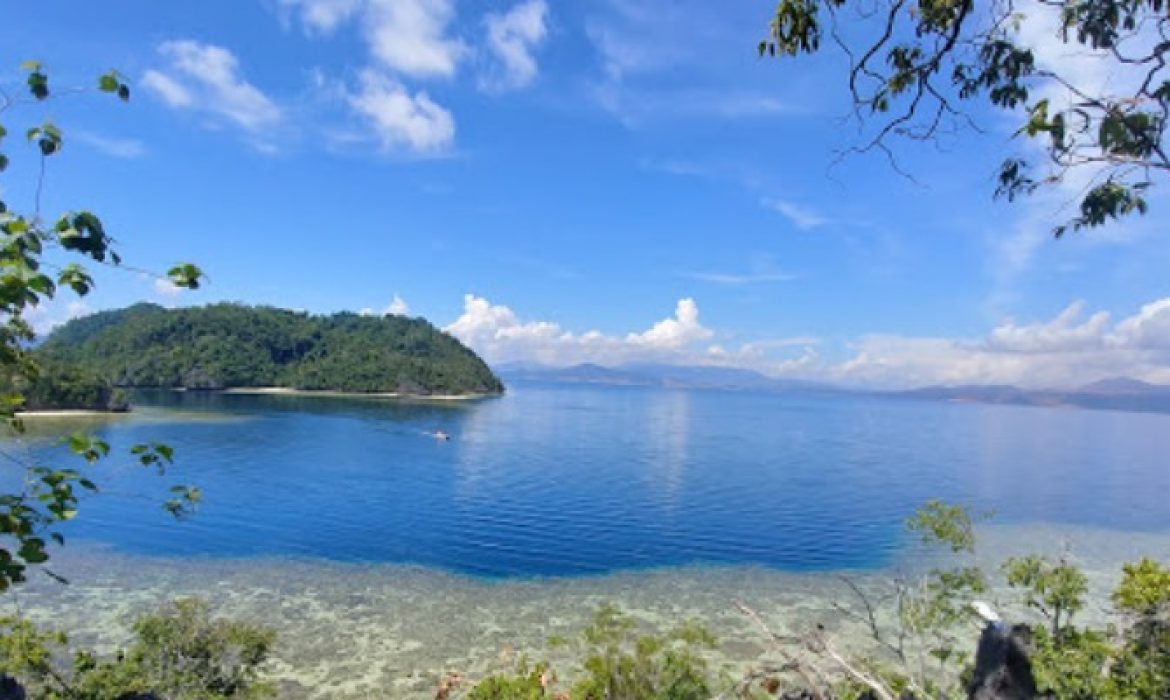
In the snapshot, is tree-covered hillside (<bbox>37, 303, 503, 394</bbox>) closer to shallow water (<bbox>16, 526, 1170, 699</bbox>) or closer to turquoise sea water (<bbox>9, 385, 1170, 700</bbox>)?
turquoise sea water (<bbox>9, 385, 1170, 700</bbox>)

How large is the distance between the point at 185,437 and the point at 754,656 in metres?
78.5

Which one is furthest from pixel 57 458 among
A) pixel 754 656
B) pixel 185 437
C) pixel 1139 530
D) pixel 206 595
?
pixel 1139 530

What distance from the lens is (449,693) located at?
20484 mm

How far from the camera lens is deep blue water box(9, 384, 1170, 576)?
128 ft

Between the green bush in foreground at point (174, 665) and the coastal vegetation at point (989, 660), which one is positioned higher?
the coastal vegetation at point (989, 660)

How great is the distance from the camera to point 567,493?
5562 cm

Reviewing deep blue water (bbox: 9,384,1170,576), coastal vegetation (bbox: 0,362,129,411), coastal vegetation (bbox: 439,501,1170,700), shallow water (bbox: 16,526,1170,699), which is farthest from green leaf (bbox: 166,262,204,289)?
coastal vegetation (bbox: 0,362,129,411)

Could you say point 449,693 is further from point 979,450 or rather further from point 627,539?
point 979,450

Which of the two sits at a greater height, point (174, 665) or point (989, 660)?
point (989, 660)

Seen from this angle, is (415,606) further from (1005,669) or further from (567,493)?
(567,493)

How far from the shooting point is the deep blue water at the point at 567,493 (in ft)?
128

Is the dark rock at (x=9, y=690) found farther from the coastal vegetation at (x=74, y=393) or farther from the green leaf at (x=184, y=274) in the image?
the coastal vegetation at (x=74, y=393)

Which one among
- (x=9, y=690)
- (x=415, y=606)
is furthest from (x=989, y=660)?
(x=415, y=606)

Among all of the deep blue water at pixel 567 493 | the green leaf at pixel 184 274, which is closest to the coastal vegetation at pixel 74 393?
the deep blue water at pixel 567 493
